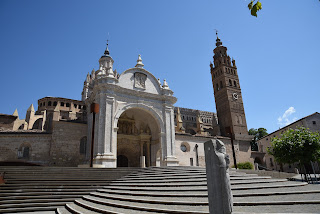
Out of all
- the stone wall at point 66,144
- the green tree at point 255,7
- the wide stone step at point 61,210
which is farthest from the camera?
the stone wall at point 66,144

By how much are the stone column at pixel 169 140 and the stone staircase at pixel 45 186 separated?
995 cm

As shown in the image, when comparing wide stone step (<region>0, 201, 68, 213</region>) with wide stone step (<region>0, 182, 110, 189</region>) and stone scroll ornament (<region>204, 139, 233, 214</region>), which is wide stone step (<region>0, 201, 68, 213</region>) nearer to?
wide stone step (<region>0, 182, 110, 189</region>)

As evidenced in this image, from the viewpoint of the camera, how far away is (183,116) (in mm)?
59625

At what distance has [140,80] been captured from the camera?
923 inches

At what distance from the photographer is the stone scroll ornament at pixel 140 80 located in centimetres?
2302

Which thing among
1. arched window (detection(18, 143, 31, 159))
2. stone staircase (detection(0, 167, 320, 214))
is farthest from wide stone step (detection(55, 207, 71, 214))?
arched window (detection(18, 143, 31, 159))

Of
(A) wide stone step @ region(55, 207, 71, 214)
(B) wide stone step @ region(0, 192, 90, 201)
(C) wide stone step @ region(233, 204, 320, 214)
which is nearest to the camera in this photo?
(C) wide stone step @ region(233, 204, 320, 214)

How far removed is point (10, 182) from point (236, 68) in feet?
162

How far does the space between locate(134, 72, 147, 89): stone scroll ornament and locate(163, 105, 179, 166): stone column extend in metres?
3.64

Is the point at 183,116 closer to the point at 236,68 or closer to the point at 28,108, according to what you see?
the point at 236,68

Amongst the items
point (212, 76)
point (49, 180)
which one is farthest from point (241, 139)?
point (49, 180)

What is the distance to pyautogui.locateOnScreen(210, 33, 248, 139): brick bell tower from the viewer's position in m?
43.2

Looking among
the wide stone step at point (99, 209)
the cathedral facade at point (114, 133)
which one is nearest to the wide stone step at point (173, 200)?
the wide stone step at point (99, 209)

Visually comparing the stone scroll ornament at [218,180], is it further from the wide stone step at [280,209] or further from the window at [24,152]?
the window at [24,152]
